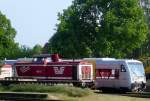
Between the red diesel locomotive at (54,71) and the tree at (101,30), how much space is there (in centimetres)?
2716

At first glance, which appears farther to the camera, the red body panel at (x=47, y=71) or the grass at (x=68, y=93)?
the red body panel at (x=47, y=71)

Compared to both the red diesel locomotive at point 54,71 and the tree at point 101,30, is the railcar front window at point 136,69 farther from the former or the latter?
the tree at point 101,30

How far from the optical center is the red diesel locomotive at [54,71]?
3844 cm

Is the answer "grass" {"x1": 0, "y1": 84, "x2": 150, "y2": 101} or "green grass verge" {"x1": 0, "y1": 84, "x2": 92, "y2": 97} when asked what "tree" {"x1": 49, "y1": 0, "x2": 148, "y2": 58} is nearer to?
"green grass verge" {"x1": 0, "y1": 84, "x2": 92, "y2": 97}

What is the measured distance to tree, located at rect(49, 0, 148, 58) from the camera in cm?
6706

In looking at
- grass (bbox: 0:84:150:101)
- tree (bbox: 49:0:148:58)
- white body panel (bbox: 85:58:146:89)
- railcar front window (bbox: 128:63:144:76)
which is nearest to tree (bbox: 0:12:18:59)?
tree (bbox: 49:0:148:58)

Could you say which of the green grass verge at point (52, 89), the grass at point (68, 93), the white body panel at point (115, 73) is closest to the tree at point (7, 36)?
the white body panel at point (115, 73)

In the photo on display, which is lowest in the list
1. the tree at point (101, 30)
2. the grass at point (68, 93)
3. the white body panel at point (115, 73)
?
the grass at point (68, 93)

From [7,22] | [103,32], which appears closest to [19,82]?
[103,32]

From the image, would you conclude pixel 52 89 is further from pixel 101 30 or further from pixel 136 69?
pixel 101 30

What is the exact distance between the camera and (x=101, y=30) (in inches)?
2665

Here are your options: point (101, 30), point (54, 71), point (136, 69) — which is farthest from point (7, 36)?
Result: point (136, 69)

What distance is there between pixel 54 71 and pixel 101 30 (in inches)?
1140

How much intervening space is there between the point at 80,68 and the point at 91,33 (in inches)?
1234
